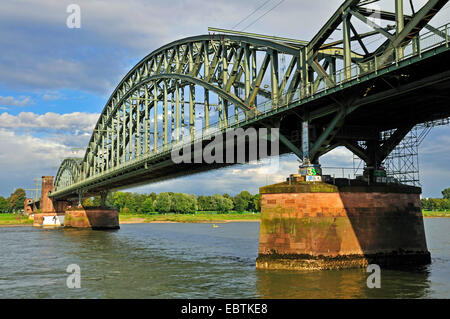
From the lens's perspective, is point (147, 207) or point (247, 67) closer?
point (247, 67)

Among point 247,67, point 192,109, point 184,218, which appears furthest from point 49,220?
point 247,67

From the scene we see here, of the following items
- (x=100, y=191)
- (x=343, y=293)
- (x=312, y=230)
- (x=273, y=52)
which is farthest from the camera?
(x=100, y=191)

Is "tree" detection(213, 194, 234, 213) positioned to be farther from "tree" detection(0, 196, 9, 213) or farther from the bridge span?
the bridge span

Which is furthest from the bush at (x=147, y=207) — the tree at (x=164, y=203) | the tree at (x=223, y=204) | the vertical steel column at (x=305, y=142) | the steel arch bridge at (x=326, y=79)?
the vertical steel column at (x=305, y=142)

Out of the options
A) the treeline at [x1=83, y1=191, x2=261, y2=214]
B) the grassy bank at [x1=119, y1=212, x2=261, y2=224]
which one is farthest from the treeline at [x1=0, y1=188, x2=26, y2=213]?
the grassy bank at [x1=119, y1=212, x2=261, y2=224]

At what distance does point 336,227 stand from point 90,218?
75522 mm

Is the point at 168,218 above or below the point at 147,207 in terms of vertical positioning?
below

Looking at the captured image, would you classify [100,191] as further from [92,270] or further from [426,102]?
[426,102]

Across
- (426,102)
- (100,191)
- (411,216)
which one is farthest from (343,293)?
(100,191)

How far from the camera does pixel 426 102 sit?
27.5 meters

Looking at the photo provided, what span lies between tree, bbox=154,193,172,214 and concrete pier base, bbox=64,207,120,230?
6635 cm

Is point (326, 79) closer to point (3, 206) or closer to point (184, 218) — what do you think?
point (184, 218)

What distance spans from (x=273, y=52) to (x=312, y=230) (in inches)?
587

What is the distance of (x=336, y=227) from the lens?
26.3 m
